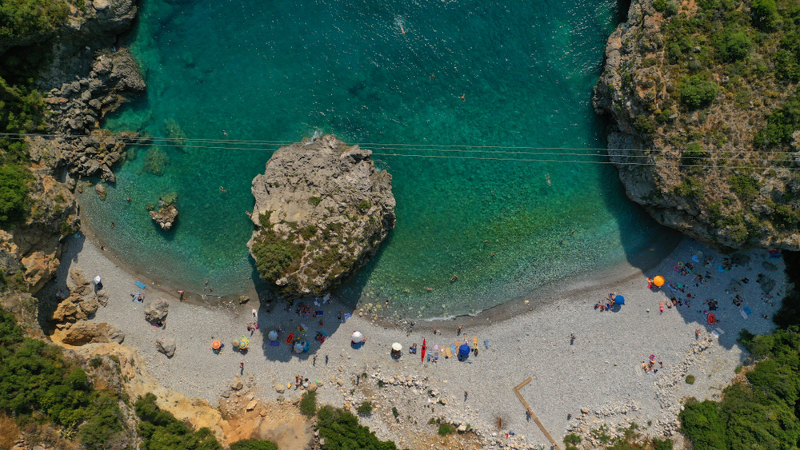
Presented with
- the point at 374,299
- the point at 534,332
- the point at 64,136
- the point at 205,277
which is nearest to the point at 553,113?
the point at 534,332


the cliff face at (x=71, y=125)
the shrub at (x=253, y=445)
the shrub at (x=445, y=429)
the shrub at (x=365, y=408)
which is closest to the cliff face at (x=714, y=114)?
the shrub at (x=445, y=429)

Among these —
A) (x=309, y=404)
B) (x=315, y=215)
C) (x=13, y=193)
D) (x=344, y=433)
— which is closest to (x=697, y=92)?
(x=315, y=215)

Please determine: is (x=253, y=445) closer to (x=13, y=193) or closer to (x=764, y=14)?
(x=13, y=193)

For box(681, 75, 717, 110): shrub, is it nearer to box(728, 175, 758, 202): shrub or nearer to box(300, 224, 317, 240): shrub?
box(728, 175, 758, 202): shrub

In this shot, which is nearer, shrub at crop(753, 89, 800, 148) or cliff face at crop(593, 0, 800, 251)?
shrub at crop(753, 89, 800, 148)

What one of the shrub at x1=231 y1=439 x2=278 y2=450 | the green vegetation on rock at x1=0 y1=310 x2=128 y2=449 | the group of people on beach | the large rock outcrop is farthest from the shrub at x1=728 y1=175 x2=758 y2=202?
the green vegetation on rock at x1=0 y1=310 x2=128 y2=449

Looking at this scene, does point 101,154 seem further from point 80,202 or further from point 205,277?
point 205,277

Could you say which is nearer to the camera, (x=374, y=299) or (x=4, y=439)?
(x=4, y=439)
